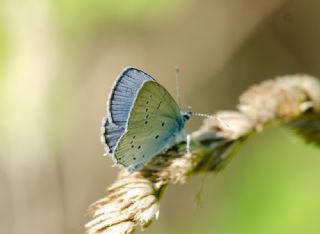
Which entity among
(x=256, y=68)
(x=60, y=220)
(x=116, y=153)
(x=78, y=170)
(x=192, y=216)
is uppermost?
(x=256, y=68)

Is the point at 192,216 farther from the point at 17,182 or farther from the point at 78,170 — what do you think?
the point at 17,182

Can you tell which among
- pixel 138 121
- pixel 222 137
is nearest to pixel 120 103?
pixel 138 121

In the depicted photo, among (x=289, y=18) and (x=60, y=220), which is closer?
(x=60, y=220)

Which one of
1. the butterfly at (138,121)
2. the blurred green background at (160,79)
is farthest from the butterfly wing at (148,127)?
the blurred green background at (160,79)

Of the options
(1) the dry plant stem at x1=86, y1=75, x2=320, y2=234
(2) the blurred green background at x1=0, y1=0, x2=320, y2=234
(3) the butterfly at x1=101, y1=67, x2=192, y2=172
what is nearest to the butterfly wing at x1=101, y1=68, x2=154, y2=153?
(3) the butterfly at x1=101, y1=67, x2=192, y2=172

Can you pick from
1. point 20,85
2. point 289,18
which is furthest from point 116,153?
point 289,18

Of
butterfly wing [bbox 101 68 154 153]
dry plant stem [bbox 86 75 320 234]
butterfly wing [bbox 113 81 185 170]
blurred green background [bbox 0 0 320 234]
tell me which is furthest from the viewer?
blurred green background [bbox 0 0 320 234]

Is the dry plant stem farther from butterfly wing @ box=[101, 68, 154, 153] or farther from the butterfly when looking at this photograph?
butterfly wing @ box=[101, 68, 154, 153]
